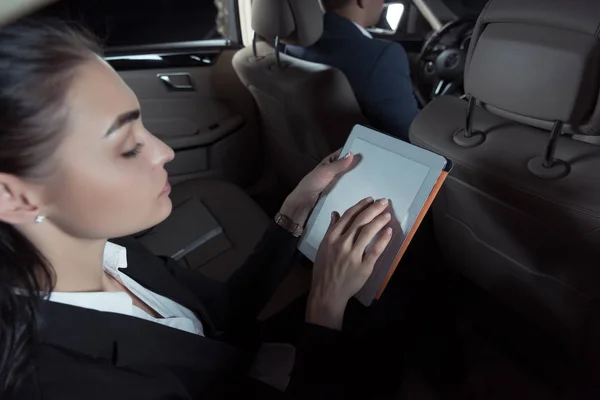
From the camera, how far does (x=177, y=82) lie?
7.25ft

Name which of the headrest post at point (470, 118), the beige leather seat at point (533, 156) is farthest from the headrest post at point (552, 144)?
the headrest post at point (470, 118)

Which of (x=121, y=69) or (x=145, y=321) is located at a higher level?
(x=145, y=321)

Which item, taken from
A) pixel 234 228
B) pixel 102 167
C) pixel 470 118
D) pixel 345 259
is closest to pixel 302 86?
pixel 234 228

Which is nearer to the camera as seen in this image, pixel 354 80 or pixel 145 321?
pixel 145 321

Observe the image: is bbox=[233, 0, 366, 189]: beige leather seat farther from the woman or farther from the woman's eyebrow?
the woman's eyebrow

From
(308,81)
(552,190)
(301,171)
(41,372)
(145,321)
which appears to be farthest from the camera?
(301,171)

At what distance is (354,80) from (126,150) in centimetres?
116

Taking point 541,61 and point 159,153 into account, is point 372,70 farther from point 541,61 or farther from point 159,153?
point 159,153

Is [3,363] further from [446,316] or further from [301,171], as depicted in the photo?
[301,171]

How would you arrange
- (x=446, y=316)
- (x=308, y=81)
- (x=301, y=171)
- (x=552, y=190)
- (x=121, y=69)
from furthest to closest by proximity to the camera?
(x=121, y=69) → (x=301, y=171) → (x=308, y=81) → (x=446, y=316) → (x=552, y=190)

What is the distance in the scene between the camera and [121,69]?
7.05ft

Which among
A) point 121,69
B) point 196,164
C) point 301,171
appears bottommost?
point 196,164

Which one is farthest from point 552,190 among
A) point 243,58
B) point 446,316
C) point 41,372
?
point 243,58

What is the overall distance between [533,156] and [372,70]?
0.88 meters
